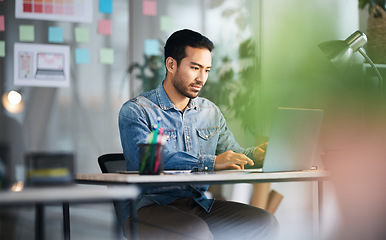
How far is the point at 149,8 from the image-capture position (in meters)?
3.76

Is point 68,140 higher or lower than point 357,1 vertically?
lower

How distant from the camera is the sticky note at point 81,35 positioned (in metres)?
3.58

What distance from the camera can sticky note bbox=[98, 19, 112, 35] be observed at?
364 centimetres

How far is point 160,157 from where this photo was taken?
5.50ft

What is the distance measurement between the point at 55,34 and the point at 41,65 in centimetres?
24

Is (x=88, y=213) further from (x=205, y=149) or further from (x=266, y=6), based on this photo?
(x=266, y=6)

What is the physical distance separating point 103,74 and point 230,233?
1.87 metres

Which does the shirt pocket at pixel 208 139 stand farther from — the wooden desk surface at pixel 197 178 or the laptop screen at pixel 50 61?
the laptop screen at pixel 50 61

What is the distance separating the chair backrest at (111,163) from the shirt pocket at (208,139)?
0.37m

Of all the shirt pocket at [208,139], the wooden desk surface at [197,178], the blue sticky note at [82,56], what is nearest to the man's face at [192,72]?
the shirt pocket at [208,139]

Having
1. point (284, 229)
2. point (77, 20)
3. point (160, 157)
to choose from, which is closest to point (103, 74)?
point (77, 20)

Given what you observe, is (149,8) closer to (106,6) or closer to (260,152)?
(106,6)

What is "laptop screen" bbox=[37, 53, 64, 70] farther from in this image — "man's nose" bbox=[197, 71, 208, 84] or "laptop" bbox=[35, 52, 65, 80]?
"man's nose" bbox=[197, 71, 208, 84]

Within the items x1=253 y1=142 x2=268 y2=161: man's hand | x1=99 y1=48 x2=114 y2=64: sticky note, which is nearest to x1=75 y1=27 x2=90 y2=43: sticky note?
x1=99 y1=48 x2=114 y2=64: sticky note
